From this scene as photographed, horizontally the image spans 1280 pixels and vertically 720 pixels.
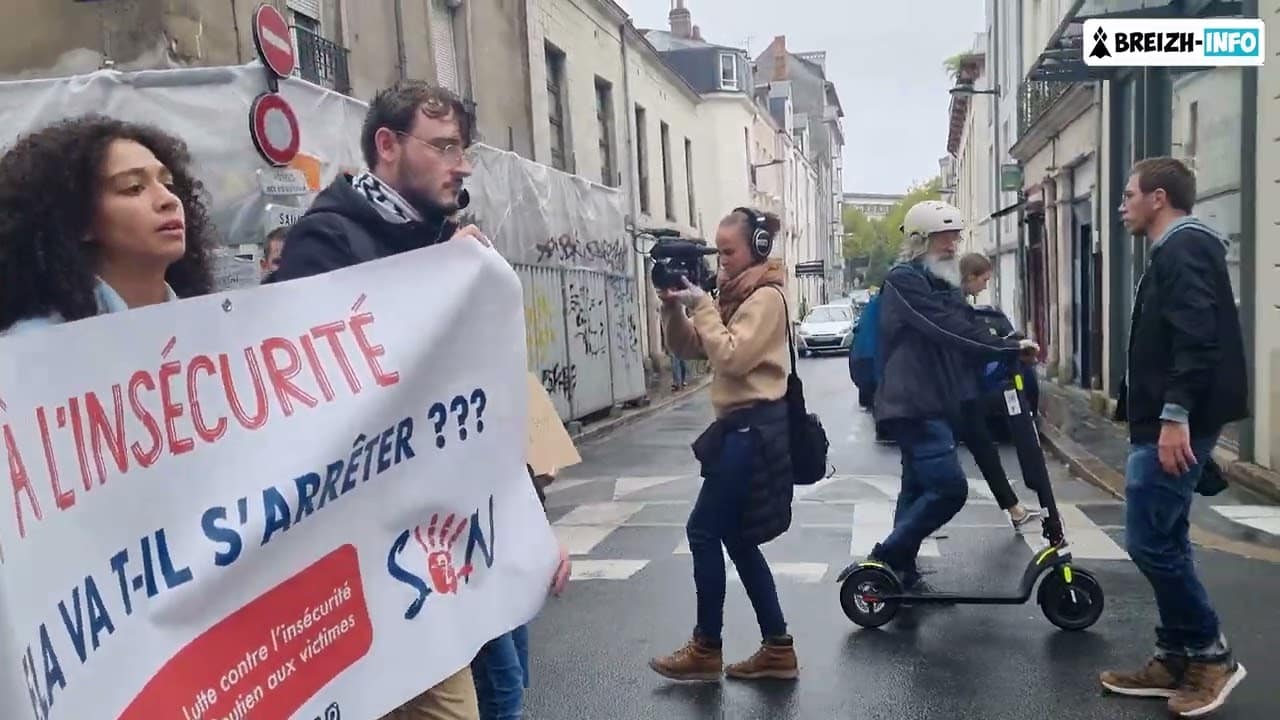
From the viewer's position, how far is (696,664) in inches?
179

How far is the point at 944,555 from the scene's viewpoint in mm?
6719

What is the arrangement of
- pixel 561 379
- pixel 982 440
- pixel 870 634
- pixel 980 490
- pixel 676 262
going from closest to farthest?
pixel 676 262 → pixel 870 634 → pixel 982 440 → pixel 980 490 → pixel 561 379

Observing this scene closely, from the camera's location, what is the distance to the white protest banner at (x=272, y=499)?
5.45 feet

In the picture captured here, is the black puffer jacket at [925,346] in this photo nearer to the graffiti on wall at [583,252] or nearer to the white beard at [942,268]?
the white beard at [942,268]

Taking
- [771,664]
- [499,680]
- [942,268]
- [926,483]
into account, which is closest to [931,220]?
[942,268]

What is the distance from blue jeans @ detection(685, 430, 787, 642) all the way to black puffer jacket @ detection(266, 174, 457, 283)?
6.42 ft

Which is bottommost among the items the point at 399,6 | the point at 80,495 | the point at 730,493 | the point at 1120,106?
the point at 730,493

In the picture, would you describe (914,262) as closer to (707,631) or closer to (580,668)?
(707,631)

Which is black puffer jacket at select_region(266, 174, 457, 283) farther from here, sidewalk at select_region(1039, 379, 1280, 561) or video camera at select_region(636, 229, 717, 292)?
sidewalk at select_region(1039, 379, 1280, 561)

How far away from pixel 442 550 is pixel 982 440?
14.4 feet

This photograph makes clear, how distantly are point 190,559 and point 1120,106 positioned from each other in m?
14.6

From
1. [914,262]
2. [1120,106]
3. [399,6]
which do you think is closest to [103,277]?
[914,262]

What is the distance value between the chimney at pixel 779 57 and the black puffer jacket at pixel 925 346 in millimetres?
65925

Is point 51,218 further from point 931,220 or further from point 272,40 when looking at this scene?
point 272,40
